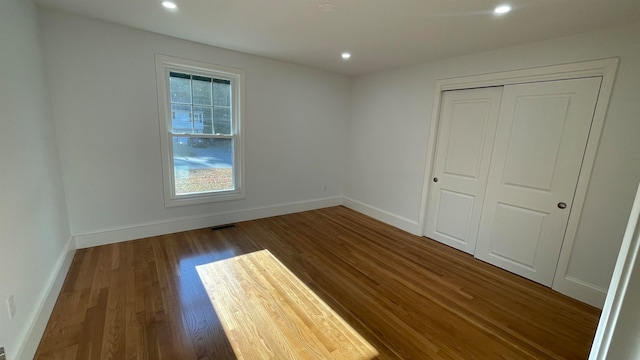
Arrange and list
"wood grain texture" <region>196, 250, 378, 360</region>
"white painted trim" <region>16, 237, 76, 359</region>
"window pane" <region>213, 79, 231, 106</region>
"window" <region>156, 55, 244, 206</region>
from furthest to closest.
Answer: "window pane" <region>213, 79, 231, 106</region> → "window" <region>156, 55, 244, 206</region> → "wood grain texture" <region>196, 250, 378, 360</region> → "white painted trim" <region>16, 237, 76, 359</region>

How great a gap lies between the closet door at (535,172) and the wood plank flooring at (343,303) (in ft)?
0.98

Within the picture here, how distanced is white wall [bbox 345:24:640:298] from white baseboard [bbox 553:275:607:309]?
0.13 ft

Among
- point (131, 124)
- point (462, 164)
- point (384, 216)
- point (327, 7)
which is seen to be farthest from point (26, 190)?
point (462, 164)

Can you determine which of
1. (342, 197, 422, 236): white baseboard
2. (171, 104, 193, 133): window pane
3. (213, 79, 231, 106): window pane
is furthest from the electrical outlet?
(342, 197, 422, 236): white baseboard

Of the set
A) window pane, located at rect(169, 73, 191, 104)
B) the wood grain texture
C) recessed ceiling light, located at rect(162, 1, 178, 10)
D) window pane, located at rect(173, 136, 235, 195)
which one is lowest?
the wood grain texture

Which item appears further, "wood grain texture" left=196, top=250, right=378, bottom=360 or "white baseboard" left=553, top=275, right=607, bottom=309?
"white baseboard" left=553, top=275, right=607, bottom=309

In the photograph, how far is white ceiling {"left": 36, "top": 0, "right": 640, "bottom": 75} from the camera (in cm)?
205

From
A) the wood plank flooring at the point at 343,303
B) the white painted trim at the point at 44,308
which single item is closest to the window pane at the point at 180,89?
the wood plank flooring at the point at 343,303

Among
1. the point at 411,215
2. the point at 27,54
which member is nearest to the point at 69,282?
the point at 27,54

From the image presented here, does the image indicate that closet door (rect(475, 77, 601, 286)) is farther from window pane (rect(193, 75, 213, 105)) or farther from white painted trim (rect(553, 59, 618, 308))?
window pane (rect(193, 75, 213, 105))

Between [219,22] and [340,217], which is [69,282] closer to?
[219,22]

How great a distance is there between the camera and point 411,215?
3982 mm

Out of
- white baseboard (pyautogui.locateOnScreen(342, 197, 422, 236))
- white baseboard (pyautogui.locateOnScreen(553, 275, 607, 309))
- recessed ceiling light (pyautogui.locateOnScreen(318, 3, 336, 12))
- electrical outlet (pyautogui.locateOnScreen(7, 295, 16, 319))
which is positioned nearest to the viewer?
electrical outlet (pyautogui.locateOnScreen(7, 295, 16, 319))

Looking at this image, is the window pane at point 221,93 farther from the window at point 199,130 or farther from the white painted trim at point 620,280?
the white painted trim at point 620,280
